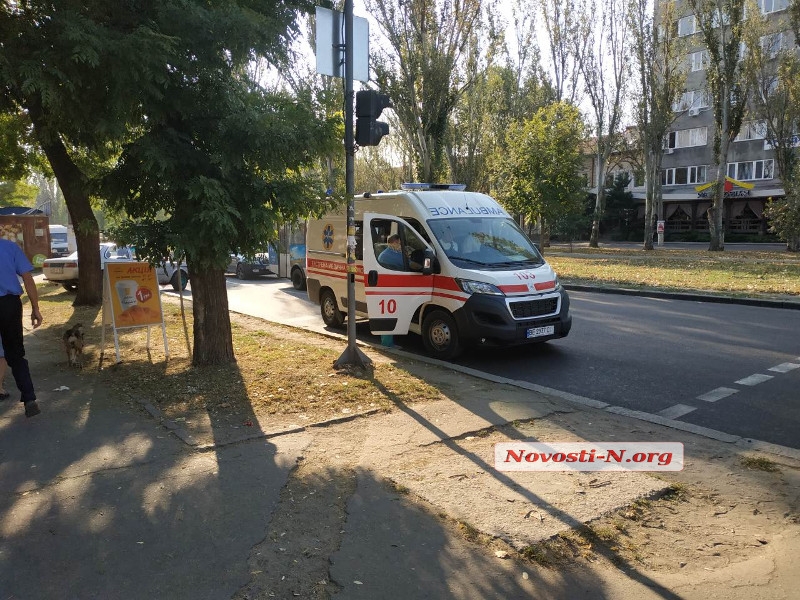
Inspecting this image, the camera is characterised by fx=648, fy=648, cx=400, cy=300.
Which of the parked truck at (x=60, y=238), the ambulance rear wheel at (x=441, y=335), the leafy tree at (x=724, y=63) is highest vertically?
the leafy tree at (x=724, y=63)

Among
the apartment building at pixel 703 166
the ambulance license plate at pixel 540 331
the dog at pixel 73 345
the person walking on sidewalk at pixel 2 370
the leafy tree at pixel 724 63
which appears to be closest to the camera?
the person walking on sidewalk at pixel 2 370

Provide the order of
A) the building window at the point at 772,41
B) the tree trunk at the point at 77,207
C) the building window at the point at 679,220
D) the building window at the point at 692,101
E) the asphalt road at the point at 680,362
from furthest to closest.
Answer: the building window at the point at 679,220 < the building window at the point at 692,101 < the building window at the point at 772,41 < the tree trunk at the point at 77,207 < the asphalt road at the point at 680,362

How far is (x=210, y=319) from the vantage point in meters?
7.82

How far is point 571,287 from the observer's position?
17906 mm

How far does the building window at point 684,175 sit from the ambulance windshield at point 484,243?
45543mm

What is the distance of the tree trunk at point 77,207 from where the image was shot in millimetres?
11133

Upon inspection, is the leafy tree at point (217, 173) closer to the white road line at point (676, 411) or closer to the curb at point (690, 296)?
the white road line at point (676, 411)

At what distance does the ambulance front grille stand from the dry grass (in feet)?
5.51

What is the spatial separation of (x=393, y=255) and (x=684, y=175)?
4984cm

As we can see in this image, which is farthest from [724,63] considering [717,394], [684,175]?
[717,394]

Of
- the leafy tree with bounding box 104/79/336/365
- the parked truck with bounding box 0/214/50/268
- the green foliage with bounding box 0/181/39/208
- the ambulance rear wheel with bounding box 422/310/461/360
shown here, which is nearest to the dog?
the leafy tree with bounding box 104/79/336/365

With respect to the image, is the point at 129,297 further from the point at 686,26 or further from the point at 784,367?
the point at 686,26

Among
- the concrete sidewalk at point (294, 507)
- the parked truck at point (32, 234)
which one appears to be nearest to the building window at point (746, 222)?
the parked truck at point (32, 234)

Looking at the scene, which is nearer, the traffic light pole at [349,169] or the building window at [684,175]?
the traffic light pole at [349,169]
